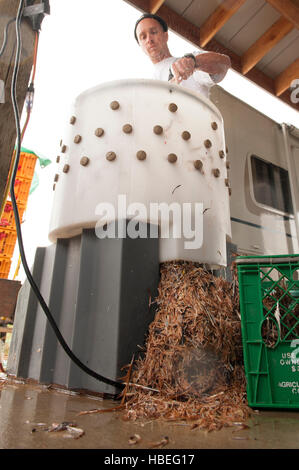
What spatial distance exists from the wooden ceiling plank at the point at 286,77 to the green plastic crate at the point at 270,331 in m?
3.52

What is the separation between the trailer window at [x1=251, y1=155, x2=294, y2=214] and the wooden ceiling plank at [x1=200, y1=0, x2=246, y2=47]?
4.17 feet

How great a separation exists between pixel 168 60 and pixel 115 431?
7.47ft

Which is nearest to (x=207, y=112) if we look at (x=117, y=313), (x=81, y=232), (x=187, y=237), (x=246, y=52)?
(x=187, y=237)

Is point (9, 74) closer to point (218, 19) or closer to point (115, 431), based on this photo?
point (115, 431)

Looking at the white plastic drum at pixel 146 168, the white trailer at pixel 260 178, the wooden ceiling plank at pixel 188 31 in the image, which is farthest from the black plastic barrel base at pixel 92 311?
the wooden ceiling plank at pixel 188 31

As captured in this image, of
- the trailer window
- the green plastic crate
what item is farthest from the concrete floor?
the trailer window

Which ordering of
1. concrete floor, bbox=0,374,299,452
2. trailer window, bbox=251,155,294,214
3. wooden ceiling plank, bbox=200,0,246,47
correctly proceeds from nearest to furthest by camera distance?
1. concrete floor, bbox=0,374,299,452
2. wooden ceiling plank, bbox=200,0,246,47
3. trailer window, bbox=251,155,294,214

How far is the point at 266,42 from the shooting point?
3180 mm

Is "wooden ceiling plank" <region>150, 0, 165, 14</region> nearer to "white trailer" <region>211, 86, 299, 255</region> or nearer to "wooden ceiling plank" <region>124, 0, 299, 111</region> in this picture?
"wooden ceiling plank" <region>124, 0, 299, 111</region>

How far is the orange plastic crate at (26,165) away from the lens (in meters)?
4.15

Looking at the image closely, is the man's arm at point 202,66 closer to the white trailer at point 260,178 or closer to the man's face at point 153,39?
the man's face at point 153,39

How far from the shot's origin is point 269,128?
3.29 m

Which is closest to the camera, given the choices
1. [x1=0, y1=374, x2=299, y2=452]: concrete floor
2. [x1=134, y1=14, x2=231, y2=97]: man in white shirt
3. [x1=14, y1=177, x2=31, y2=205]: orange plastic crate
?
[x1=0, y1=374, x2=299, y2=452]: concrete floor

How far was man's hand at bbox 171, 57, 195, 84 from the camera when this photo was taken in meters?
1.91
